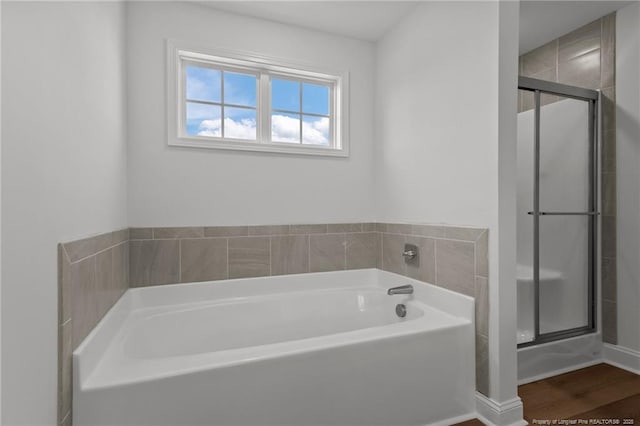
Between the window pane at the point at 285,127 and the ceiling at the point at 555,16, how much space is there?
1875 millimetres

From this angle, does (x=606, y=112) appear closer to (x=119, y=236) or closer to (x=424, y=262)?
(x=424, y=262)

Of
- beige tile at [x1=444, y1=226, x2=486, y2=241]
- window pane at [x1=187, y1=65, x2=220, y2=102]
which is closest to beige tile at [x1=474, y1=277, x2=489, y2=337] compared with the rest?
beige tile at [x1=444, y1=226, x2=486, y2=241]

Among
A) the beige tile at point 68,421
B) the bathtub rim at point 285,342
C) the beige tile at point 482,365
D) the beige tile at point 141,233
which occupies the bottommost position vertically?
the beige tile at point 482,365

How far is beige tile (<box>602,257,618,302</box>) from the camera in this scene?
238cm

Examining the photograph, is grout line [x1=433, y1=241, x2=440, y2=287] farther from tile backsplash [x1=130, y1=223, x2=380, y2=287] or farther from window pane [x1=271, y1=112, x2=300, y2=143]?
window pane [x1=271, y1=112, x2=300, y2=143]

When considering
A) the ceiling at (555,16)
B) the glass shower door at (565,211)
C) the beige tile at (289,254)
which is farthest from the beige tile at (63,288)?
the ceiling at (555,16)

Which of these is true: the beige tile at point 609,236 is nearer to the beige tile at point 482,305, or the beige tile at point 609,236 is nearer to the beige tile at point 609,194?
the beige tile at point 609,194

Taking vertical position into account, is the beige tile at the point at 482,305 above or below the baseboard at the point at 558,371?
above

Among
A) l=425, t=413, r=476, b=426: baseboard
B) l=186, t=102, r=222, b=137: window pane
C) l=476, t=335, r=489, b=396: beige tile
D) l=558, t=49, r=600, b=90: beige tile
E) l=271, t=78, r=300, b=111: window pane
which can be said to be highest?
l=558, t=49, r=600, b=90: beige tile

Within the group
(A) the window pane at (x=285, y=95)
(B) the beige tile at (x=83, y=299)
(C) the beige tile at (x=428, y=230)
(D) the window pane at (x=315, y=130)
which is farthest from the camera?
(D) the window pane at (x=315, y=130)

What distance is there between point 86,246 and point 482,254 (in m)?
1.85

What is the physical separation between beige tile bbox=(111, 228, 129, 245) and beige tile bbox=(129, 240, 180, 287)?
0.11 meters

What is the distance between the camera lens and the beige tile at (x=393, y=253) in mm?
2424

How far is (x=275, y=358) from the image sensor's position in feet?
4.40
